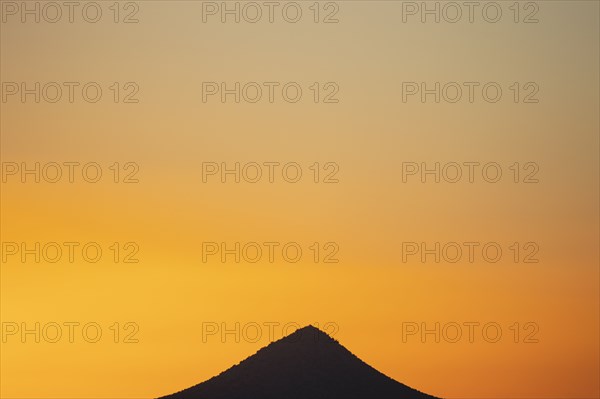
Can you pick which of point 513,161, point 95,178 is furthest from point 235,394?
point 513,161

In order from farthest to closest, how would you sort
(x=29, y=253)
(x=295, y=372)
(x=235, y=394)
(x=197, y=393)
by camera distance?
(x=295, y=372)
(x=235, y=394)
(x=197, y=393)
(x=29, y=253)

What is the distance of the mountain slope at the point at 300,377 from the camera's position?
23.7ft

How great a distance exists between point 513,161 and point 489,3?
4.35 ft

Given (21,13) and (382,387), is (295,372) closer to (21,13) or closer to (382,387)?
(382,387)

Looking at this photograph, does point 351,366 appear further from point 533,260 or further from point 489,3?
point 489,3

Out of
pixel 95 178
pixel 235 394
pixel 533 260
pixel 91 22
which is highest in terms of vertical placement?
pixel 91 22

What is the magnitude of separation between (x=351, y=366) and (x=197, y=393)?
1545mm

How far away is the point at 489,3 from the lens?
21.1 ft

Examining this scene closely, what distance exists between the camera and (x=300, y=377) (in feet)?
27.8

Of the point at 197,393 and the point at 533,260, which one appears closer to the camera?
the point at 533,260

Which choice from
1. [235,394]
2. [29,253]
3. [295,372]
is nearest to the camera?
[29,253]

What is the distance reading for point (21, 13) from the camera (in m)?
6.21

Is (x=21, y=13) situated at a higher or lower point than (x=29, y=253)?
higher

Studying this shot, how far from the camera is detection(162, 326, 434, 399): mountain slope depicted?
7.21 metres
